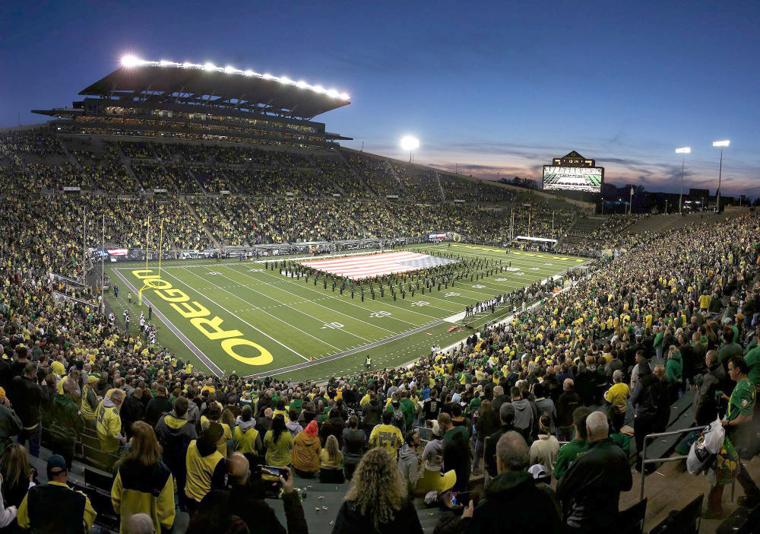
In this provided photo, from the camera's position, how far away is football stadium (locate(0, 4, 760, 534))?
3.95m

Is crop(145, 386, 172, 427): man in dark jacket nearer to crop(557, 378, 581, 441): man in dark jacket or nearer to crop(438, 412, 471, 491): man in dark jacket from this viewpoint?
crop(438, 412, 471, 491): man in dark jacket

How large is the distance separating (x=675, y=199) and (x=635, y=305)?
11770 cm

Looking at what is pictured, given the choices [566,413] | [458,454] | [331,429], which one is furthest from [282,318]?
[458,454]

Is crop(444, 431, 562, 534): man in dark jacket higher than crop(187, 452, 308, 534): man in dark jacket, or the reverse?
crop(444, 431, 562, 534): man in dark jacket

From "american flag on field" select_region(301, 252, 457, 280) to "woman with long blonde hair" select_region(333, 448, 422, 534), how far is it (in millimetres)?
36376

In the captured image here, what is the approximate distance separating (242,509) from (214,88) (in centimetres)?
6985

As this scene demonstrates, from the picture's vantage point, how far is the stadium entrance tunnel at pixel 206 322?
2322 centimetres

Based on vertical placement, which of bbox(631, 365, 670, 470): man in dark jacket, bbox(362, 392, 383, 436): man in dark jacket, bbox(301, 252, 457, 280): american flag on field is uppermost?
bbox(631, 365, 670, 470): man in dark jacket

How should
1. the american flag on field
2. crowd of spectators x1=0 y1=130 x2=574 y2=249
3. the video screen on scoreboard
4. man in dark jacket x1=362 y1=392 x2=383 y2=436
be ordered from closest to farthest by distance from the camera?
man in dark jacket x1=362 y1=392 x2=383 y2=436
the american flag on field
crowd of spectators x1=0 y1=130 x2=574 y2=249
the video screen on scoreboard

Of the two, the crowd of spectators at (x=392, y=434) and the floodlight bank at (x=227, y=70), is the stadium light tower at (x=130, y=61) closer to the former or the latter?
the floodlight bank at (x=227, y=70)

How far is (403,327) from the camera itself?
28703mm

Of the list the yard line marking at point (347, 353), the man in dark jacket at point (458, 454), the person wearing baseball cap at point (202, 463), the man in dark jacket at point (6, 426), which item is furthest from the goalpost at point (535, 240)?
the man in dark jacket at point (6, 426)

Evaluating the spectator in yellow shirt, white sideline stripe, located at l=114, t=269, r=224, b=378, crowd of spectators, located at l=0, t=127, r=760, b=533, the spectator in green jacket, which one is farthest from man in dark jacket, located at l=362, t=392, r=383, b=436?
white sideline stripe, located at l=114, t=269, r=224, b=378

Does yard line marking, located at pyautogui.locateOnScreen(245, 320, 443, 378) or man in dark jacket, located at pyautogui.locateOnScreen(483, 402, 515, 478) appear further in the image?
yard line marking, located at pyautogui.locateOnScreen(245, 320, 443, 378)
